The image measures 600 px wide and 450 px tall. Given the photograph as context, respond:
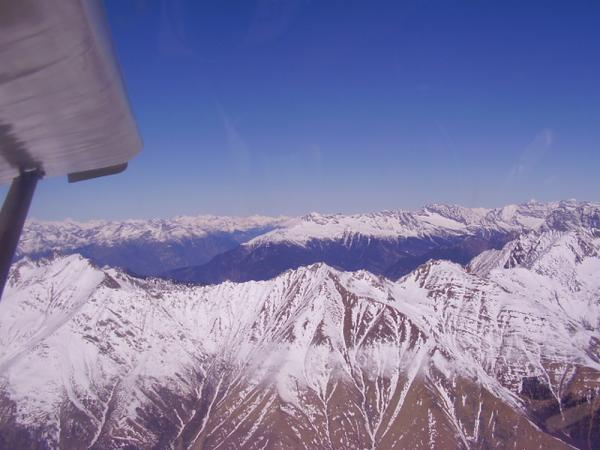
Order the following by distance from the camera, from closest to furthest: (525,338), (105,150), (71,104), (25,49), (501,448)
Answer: (25,49), (71,104), (105,150), (501,448), (525,338)

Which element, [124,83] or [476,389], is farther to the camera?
[476,389]

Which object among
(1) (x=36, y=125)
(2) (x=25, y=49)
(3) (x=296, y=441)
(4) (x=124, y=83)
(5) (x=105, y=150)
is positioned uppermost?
(2) (x=25, y=49)

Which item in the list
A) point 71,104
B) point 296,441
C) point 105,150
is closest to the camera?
point 71,104

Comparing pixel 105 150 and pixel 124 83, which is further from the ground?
pixel 124 83

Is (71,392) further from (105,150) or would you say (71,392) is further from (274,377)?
(105,150)

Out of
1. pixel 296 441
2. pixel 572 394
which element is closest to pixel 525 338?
pixel 572 394

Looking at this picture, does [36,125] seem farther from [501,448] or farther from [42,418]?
[42,418]

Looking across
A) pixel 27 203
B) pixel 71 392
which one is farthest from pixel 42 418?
pixel 27 203

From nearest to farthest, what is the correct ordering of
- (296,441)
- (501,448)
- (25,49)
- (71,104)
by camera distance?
(25,49) < (71,104) < (501,448) < (296,441)

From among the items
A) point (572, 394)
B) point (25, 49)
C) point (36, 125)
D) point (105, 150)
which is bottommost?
point (572, 394)
